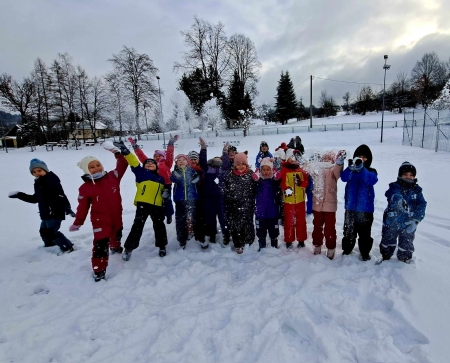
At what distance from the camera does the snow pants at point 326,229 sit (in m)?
3.75

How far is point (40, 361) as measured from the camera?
231cm

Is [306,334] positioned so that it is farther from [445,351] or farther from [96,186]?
[96,186]

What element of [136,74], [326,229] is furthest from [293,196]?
[136,74]

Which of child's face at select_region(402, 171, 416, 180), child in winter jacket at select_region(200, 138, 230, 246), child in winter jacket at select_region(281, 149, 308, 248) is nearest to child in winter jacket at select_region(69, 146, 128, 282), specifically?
child in winter jacket at select_region(200, 138, 230, 246)

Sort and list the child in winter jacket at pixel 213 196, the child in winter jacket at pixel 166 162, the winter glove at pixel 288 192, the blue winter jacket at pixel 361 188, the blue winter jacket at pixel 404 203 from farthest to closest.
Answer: the child in winter jacket at pixel 166 162 < the child in winter jacket at pixel 213 196 < the winter glove at pixel 288 192 < the blue winter jacket at pixel 361 188 < the blue winter jacket at pixel 404 203

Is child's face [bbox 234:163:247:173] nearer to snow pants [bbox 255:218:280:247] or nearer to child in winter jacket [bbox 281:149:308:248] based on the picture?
child in winter jacket [bbox 281:149:308:248]

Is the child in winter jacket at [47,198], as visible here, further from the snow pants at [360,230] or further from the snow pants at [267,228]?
the snow pants at [360,230]

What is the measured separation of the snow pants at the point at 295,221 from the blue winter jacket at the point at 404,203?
1.14m

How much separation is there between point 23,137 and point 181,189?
48921 mm

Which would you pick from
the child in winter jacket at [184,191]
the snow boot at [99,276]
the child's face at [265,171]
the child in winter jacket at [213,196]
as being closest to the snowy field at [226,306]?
the snow boot at [99,276]

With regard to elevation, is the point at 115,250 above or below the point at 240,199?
below

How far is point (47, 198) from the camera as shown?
409cm

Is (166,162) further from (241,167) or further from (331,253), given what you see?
(331,253)

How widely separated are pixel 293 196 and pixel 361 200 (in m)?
0.93
